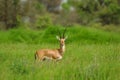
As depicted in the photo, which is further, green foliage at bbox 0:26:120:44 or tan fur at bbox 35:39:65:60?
green foliage at bbox 0:26:120:44

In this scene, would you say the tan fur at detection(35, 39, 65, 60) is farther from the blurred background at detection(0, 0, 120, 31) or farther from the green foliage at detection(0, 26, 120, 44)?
the blurred background at detection(0, 0, 120, 31)

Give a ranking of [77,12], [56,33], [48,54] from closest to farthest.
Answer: [48,54]
[56,33]
[77,12]

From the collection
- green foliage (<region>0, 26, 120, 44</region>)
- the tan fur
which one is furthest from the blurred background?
the tan fur

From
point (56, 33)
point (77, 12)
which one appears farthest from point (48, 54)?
point (77, 12)

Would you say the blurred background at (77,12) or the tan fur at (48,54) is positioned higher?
the tan fur at (48,54)

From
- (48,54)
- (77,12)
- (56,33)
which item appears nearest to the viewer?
(48,54)

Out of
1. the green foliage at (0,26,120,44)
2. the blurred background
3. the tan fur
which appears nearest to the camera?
the tan fur

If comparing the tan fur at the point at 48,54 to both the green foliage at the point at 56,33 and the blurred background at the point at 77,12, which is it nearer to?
the green foliage at the point at 56,33

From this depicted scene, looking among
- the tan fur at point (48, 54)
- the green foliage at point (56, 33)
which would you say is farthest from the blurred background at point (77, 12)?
the tan fur at point (48, 54)

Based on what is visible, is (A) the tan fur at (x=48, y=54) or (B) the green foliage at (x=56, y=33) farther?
(B) the green foliage at (x=56, y=33)

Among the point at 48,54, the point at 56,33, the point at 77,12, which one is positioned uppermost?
the point at 48,54

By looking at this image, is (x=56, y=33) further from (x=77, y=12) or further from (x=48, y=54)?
(x=77, y=12)

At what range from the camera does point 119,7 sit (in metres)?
26.7

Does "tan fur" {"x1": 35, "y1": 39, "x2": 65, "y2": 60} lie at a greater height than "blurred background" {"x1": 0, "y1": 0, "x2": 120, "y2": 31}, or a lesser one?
greater
